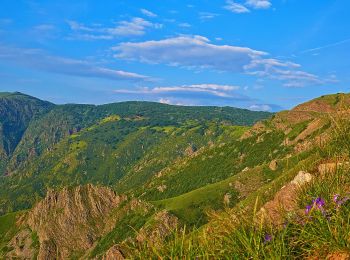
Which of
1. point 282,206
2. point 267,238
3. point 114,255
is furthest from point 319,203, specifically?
point 114,255

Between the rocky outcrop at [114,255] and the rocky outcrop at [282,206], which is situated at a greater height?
the rocky outcrop at [282,206]

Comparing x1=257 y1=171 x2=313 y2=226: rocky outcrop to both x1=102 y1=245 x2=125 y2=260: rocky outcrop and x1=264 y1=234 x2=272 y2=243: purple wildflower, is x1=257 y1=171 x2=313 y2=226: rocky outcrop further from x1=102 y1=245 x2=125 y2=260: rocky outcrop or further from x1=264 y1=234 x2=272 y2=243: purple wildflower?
x1=102 y1=245 x2=125 y2=260: rocky outcrop

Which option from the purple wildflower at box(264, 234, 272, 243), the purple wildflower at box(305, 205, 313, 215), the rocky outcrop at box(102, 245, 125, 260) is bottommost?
the rocky outcrop at box(102, 245, 125, 260)

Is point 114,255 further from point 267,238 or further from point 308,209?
point 267,238

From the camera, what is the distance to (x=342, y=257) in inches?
251

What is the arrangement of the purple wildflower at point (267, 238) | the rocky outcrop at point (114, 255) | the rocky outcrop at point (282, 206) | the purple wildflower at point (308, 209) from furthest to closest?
the rocky outcrop at point (114, 255), the rocky outcrop at point (282, 206), the purple wildflower at point (308, 209), the purple wildflower at point (267, 238)

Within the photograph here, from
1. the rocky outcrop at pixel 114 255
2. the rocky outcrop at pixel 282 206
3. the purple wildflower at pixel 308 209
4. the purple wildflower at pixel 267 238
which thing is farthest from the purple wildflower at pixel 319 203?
the rocky outcrop at pixel 114 255

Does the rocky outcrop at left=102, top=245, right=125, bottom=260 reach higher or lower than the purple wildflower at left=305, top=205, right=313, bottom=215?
lower

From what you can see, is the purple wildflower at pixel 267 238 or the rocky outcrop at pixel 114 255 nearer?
the purple wildflower at pixel 267 238

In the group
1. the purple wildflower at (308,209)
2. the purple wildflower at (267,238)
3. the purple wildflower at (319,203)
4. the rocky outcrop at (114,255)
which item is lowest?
the rocky outcrop at (114,255)

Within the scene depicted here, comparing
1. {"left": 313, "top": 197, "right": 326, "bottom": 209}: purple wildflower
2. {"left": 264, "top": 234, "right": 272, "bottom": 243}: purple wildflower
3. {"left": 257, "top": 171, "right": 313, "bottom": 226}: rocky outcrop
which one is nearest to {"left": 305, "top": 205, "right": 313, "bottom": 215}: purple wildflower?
{"left": 313, "top": 197, "right": 326, "bottom": 209}: purple wildflower

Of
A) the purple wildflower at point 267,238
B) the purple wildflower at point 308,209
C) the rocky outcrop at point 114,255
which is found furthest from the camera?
the rocky outcrop at point 114,255

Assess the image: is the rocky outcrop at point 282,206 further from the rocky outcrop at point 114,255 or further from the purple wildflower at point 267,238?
the rocky outcrop at point 114,255

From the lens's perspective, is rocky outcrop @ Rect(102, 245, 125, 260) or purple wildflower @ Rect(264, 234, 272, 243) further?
rocky outcrop @ Rect(102, 245, 125, 260)
